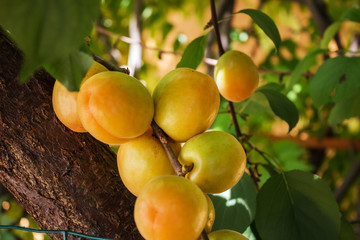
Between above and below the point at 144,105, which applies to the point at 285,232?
below

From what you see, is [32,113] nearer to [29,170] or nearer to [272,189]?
[29,170]

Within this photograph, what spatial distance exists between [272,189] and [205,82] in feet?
0.52

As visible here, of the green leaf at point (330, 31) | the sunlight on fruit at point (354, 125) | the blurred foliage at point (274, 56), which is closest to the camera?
the green leaf at point (330, 31)

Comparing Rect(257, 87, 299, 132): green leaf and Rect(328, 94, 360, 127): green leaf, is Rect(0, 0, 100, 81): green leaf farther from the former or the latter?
Rect(328, 94, 360, 127): green leaf

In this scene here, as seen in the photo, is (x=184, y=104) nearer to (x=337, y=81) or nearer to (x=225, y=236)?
(x=225, y=236)

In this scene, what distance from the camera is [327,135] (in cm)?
150

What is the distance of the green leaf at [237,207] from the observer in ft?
1.15

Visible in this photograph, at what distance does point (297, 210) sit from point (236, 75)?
131 mm

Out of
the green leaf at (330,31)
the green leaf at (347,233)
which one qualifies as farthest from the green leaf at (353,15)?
the green leaf at (347,233)

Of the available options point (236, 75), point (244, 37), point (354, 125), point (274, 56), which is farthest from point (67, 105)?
point (354, 125)

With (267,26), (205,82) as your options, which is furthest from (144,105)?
(267,26)

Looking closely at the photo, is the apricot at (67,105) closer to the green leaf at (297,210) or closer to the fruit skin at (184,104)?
the fruit skin at (184,104)

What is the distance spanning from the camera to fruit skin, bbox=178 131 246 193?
8.6 inches

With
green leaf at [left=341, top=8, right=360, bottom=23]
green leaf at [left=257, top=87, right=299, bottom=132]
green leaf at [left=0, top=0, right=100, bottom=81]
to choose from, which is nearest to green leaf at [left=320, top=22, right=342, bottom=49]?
green leaf at [left=341, top=8, right=360, bottom=23]
